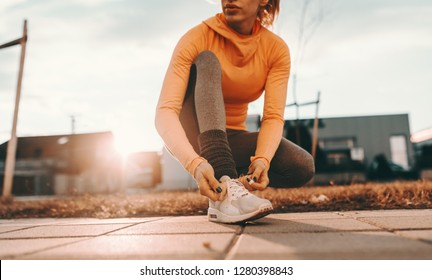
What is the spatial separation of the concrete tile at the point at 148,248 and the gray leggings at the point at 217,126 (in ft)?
1.70

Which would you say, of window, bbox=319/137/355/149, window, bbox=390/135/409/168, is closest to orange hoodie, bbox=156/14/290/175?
window, bbox=319/137/355/149

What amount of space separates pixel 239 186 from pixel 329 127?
14607mm

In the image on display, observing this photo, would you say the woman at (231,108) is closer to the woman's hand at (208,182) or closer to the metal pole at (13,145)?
the woman's hand at (208,182)

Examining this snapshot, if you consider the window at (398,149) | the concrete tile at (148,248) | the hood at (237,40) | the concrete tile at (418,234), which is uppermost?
the window at (398,149)

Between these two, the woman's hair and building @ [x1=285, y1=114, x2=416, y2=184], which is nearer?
the woman's hair

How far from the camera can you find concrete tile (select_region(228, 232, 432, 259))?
84cm

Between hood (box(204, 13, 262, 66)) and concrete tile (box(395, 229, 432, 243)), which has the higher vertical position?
hood (box(204, 13, 262, 66))

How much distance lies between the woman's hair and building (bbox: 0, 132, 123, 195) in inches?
688

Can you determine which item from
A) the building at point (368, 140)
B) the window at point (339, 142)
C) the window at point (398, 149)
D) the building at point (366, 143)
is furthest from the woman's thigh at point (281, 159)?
the window at point (398, 149)

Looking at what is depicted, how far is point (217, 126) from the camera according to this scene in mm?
1479

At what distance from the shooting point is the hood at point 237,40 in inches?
68.9

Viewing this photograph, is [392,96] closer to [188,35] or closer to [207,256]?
[188,35]

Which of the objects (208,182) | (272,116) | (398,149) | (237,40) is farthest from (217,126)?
(398,149)

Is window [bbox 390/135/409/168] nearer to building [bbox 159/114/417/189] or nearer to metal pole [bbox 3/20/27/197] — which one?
building [bbox 159/114/417/189]
